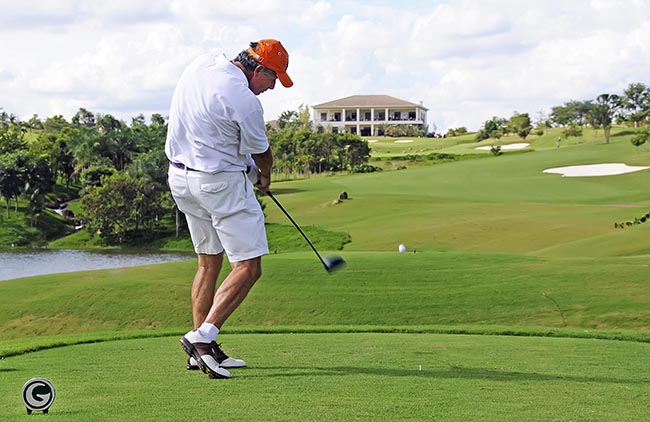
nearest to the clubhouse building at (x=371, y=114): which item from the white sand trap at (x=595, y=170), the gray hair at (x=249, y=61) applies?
the white sand trap at (x=595, y=170)

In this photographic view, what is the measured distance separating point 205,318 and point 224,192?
1290 mm

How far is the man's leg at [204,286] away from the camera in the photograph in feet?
25.9

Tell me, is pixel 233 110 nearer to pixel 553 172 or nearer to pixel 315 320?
pixel 315 320

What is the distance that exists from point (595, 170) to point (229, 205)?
76.0m

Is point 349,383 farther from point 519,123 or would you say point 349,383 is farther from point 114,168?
point 519,123

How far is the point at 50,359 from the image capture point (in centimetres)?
834

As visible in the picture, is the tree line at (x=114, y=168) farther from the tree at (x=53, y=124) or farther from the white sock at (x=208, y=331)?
the white sock at (x=208, y=331)

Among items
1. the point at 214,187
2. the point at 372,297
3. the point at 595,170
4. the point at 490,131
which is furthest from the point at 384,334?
the point at 490,131

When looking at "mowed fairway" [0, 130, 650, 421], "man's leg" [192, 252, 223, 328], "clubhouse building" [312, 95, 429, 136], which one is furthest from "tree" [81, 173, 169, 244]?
"clubhouse building" [312, 95, 429, 136]

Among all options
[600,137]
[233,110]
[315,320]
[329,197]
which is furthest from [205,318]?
[600,137]

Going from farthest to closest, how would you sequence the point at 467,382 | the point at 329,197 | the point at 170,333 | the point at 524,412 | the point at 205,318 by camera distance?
the point at 329,197, the point at 170,333, the point at 205,318, the point at 467,382, the point at 524,412

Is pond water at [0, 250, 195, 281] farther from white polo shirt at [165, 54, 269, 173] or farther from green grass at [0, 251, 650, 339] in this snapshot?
white polo shirt at [165, 54, 269, 173]

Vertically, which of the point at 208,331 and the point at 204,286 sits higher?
the point at 204,286

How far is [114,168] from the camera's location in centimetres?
8712
